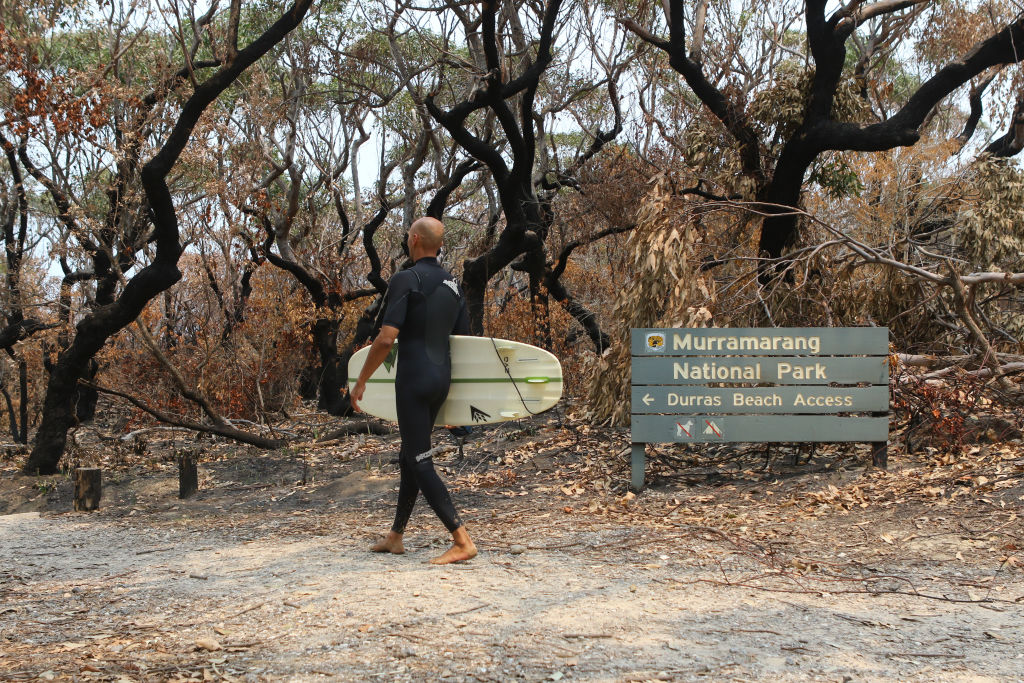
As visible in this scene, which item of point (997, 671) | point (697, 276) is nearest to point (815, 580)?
point (997, 671)

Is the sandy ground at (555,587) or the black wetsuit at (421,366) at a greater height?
the black wetsuit at (421,366)

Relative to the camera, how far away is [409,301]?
5.36 m

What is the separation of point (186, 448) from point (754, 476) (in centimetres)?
788

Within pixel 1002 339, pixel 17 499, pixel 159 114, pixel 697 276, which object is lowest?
pixel 17 499

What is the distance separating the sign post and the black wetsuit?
2587mm

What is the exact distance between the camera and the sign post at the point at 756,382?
7.50 metres

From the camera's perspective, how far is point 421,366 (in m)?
5.34

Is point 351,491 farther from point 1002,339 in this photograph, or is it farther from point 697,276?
point 1002,339

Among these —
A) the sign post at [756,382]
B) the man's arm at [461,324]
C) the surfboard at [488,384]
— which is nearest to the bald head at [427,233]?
the man's arm at [461,324]

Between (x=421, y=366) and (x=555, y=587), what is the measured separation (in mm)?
1481

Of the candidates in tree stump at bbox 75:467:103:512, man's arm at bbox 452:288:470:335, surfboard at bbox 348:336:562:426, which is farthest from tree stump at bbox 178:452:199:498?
man's arm at bbox 452:288:470:335

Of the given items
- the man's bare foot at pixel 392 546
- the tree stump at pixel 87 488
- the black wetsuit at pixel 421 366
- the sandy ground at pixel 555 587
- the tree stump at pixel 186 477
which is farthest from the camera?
the tree stump at pixel 186 477

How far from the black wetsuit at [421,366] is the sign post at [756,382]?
8.49 ft

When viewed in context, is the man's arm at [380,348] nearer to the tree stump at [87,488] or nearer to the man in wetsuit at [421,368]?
the man in wetsuit at [421,368]
